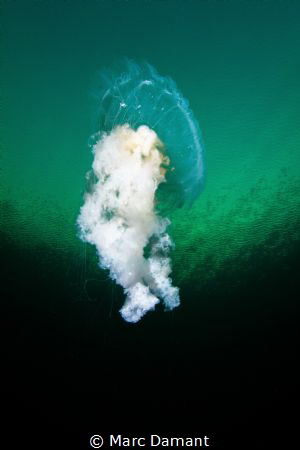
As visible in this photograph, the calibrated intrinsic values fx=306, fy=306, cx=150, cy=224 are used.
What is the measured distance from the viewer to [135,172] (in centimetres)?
403

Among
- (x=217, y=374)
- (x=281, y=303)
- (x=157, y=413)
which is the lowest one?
(x=157, y=413)

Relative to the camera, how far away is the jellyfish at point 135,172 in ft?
13.3

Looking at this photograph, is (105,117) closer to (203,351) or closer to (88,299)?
(88,299)

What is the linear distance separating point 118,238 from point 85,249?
2.29 meters

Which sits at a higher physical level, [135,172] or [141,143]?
[141,143]

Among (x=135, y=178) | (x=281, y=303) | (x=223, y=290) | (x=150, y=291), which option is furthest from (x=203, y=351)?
(x=135, y=178)

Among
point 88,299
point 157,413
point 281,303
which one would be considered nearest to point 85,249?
point 88,299

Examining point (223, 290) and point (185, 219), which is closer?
point (223, 290)

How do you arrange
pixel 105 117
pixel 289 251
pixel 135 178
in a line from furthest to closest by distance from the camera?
pixel 289 251
pixel 105 117
pixel 135 178

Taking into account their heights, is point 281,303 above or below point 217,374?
above

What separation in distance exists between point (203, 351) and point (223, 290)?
3.94 feet

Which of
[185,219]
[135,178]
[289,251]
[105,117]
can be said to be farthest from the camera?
[185,219]

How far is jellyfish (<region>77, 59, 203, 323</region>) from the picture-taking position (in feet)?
13.3

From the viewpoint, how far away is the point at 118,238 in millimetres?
4164
